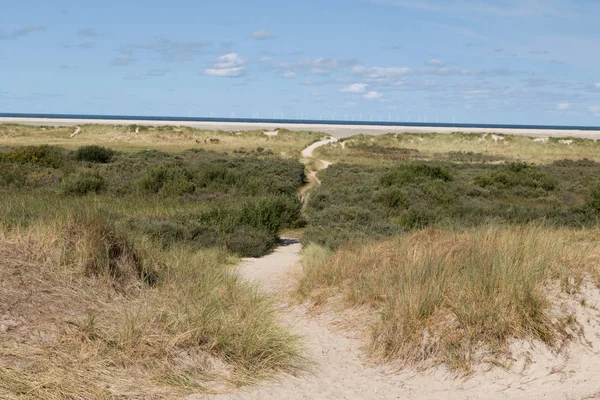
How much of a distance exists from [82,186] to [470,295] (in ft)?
72.9

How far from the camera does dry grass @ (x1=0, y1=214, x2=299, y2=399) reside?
20.0 feet

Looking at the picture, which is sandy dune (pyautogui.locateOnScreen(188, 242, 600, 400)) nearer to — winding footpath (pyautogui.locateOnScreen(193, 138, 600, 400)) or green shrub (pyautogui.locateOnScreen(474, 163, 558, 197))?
winding footpath (pyautogui.locateOnScreen(193, 138, 600, 400))

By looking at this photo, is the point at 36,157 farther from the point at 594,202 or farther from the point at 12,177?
the point at 594,202

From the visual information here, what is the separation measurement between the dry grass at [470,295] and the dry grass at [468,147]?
54580 millimetres

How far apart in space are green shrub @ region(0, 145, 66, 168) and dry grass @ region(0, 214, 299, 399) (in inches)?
1249

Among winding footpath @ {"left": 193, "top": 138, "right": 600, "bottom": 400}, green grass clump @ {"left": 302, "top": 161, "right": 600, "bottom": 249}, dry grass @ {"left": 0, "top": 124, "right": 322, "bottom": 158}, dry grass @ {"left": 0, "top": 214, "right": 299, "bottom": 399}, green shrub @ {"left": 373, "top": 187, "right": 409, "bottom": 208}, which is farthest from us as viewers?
dry grass @ {"left": 0, "top": 124, "right": 322, "bottom": 158}

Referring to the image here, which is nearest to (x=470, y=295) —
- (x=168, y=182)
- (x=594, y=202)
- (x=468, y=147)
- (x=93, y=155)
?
(x=594, y=202)

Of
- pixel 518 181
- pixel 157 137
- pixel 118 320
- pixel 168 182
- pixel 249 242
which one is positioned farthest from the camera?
pixel 157 137

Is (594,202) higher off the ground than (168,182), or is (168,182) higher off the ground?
(594,202)

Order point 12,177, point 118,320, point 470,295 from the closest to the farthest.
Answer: point 118,320
point 470,295
point 12,177

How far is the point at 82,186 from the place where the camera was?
27172 millimetres

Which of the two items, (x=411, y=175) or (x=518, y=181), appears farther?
(x=518, y=181)

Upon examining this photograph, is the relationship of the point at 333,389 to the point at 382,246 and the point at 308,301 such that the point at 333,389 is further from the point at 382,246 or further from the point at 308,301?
the point at 382,246

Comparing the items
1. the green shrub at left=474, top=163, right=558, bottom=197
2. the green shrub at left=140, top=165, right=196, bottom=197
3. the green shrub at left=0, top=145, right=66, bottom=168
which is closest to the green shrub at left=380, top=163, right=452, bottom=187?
the green shrub at left=474, top=163, right=558, bottom=197
